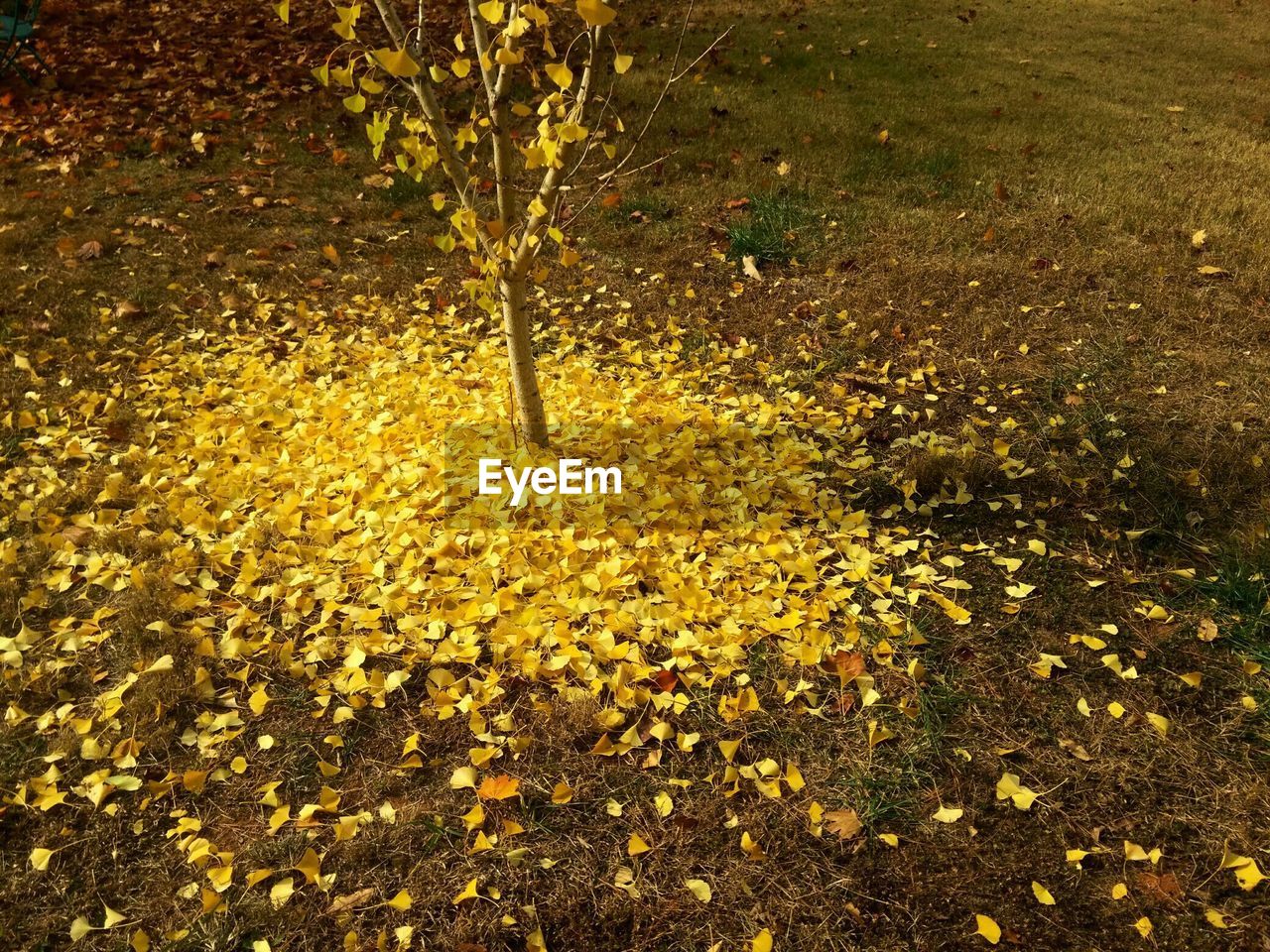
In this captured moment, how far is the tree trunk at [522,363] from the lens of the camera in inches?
109

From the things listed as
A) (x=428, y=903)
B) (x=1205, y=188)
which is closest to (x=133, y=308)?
(x=428, y=903)

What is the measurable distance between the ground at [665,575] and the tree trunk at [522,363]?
0.79 feet

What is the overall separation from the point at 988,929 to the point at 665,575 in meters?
1.30

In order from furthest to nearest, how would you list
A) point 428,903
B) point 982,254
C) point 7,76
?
point 7,76 < point 982,254 < point 428,903

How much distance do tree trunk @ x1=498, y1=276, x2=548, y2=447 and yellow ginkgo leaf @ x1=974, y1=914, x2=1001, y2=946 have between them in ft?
6.69

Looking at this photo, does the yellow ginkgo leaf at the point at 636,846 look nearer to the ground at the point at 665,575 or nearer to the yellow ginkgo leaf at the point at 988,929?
the ground at the point at 665,575

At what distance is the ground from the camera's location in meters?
1.97

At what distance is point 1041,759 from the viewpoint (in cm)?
220

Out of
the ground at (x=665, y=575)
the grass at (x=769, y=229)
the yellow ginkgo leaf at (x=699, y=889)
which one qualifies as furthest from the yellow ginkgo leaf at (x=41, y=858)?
the grass at (x=769, y=229)

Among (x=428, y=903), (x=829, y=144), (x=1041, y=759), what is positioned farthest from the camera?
(x=829, y=144)

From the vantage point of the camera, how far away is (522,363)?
9.59 feet

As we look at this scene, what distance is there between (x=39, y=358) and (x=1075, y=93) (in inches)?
293

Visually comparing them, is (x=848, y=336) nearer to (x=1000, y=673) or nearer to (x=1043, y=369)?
(x=1043, y=369)

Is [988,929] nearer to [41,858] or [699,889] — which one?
[699,889]
